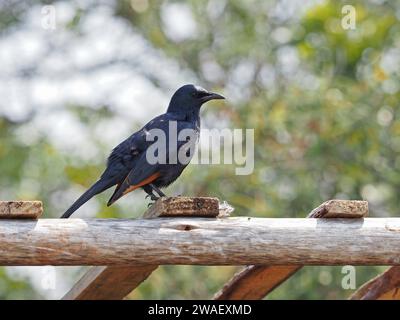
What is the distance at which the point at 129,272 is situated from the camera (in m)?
5.61

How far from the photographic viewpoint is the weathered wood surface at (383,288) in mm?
6016

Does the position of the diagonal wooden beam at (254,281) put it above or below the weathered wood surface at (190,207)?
below

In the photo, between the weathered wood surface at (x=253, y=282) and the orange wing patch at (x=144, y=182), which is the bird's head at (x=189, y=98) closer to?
the orange wing patch at (x=144, y=182)

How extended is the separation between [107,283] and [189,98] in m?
1.60

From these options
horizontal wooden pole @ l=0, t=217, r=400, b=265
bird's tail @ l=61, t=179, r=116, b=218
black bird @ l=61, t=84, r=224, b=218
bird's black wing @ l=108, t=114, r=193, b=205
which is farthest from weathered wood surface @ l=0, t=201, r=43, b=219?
bird's black wing @ l=108, t=114, r=193, b=205

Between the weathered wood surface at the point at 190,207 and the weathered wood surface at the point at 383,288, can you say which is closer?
the weathered wood surface at the point at 190,207

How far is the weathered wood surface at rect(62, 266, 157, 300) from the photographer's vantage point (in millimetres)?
5594

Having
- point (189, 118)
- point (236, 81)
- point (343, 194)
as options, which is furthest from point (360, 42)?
point (189, 118)

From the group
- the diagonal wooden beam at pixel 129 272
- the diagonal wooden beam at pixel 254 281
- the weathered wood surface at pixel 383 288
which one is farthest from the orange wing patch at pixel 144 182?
the weathered wood surface at pixel 383 288

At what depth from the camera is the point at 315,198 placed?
10453mm

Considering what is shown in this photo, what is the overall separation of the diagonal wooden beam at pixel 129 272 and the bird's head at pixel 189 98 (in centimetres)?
142

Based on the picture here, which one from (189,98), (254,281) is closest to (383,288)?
(254,281)

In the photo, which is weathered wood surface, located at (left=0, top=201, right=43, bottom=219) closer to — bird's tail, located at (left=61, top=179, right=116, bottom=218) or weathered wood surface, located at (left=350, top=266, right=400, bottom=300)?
bird's tail, located at (left=61, top=179, right=116, bottom=218)
